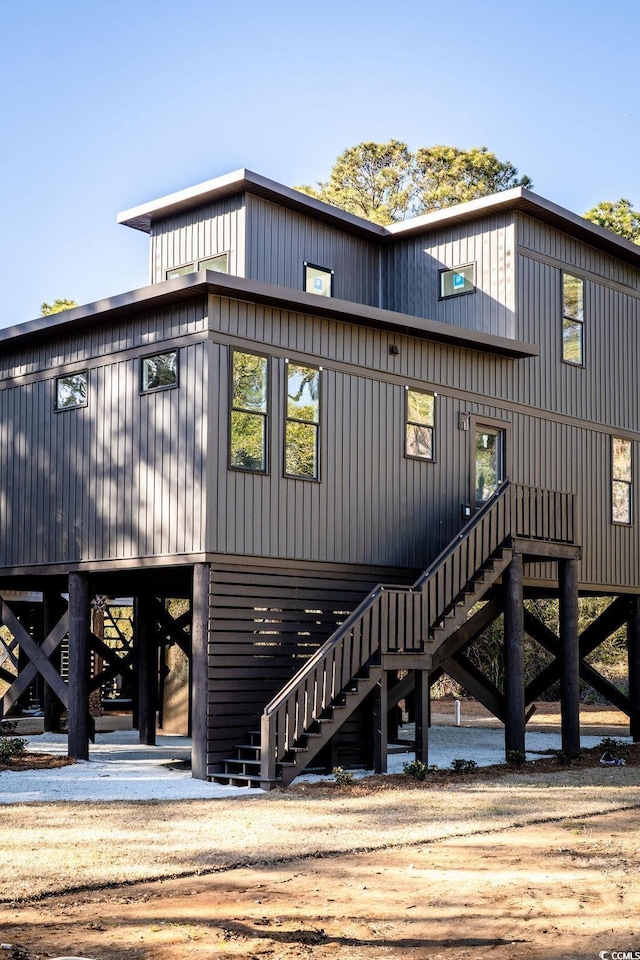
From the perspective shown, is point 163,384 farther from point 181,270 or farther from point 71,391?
point 181,270

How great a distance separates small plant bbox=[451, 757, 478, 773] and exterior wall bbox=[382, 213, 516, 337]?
7325 millimetres

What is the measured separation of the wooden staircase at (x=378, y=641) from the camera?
14.8 m

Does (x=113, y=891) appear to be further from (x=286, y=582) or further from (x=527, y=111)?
(x=527, y=111)

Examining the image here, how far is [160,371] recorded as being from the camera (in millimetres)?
16641

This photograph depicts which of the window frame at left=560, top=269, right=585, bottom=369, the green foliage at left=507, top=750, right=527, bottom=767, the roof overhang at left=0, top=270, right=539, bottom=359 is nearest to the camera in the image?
the roof overhang at left=0, top=270, right=539, bottom=359

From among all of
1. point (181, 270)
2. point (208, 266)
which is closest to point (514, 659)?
point (208, 266)

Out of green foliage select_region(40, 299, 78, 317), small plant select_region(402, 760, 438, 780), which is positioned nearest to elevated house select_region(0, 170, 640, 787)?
small plant select_region(402, 760, 438, 780)

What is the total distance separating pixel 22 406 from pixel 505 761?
30.2 feet

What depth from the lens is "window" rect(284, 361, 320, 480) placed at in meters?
16.8

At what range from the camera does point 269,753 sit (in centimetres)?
1453

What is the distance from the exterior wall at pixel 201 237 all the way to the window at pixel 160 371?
293 centimetres

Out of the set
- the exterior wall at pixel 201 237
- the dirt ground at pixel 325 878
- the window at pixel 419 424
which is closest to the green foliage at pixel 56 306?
the exterior wall at pixel 201 237

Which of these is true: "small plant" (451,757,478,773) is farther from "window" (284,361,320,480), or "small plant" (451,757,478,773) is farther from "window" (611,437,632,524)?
"window" (611,437,632,524)

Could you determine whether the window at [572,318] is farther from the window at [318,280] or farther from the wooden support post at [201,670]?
the wooden support post at [201,670]
